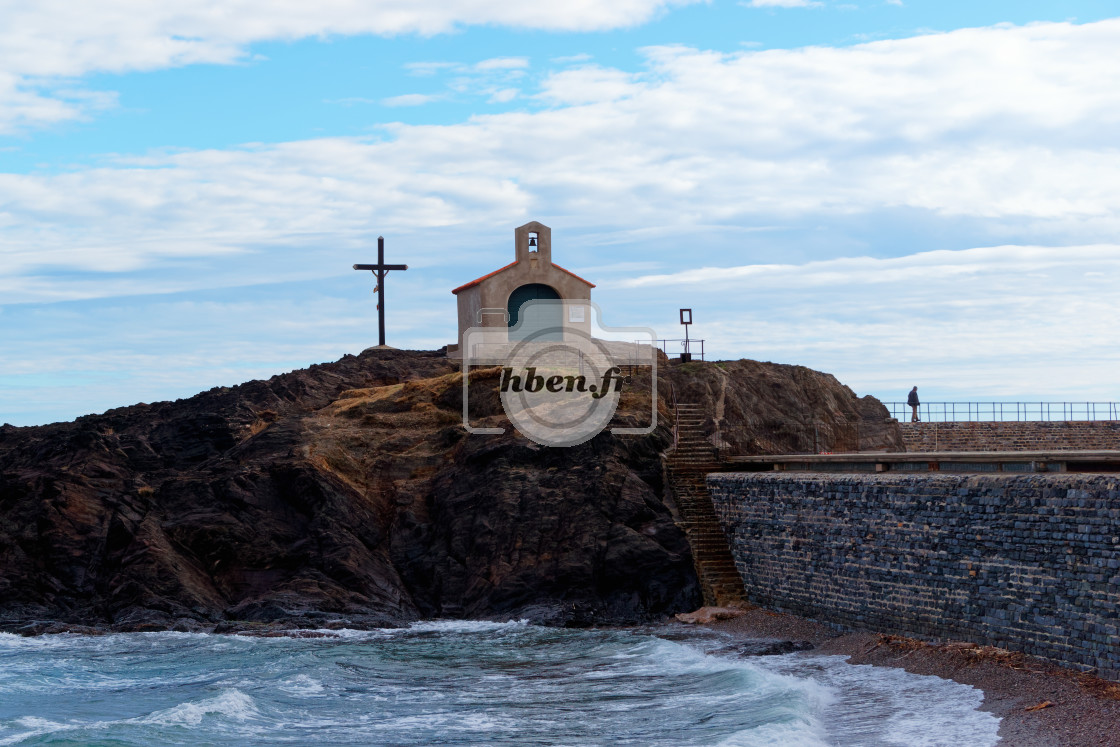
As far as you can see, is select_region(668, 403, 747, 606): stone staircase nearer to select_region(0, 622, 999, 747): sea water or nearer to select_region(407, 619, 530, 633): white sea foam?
select_region(0, 622, 999, 747): sea water

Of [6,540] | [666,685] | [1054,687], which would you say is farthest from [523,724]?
[6,540]

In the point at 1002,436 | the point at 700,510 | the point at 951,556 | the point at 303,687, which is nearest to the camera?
the point at 951,556

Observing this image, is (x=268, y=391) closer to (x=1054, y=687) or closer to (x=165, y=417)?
(x=165, y=417)

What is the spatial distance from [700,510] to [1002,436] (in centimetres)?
1622

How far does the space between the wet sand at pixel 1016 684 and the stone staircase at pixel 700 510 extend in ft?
13.6

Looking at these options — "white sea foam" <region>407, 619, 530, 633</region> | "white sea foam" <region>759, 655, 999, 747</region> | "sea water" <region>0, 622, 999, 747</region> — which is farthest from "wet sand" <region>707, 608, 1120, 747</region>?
"white sea foam" <region>407, 619, 530, 633</region>

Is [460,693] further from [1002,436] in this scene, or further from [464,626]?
[1002,436]

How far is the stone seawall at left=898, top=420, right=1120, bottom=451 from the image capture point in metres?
37.8

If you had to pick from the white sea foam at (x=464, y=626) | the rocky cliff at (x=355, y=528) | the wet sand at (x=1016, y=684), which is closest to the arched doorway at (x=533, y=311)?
the rocky cliff at (x=355, y=528)

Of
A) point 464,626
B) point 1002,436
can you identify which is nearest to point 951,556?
point 464,626

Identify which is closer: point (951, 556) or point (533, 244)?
point (951, 556)

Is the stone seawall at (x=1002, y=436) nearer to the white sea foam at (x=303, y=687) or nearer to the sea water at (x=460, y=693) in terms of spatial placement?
the sea water at (x=460, y=693)

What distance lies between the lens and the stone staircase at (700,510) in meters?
26.3

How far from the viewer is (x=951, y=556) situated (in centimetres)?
1888
